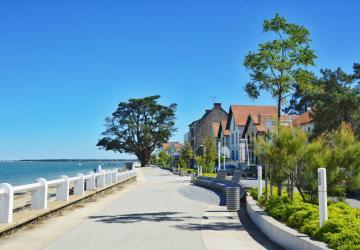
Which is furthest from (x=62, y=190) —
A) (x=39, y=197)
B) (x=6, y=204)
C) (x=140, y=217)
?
(x=6, y=204)

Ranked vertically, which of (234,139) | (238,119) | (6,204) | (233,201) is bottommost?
(233,201)

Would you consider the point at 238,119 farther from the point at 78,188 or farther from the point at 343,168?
the point at 343,168

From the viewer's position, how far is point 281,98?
16312 millimetres

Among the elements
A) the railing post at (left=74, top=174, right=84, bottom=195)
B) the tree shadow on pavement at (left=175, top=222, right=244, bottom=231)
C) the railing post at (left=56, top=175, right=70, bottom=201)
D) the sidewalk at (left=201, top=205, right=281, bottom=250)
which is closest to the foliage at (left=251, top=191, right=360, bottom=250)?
the sidewalk at (left=201, top=205, right=281, bottom=250)

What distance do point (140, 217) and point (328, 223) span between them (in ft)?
22.8

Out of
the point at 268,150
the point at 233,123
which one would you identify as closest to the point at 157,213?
the point at 268,150

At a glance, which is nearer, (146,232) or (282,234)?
(282,234)

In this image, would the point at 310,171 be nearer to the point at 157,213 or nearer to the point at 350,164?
the point at 350,164

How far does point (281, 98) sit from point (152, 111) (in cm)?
8231

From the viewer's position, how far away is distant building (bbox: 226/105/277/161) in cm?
6964

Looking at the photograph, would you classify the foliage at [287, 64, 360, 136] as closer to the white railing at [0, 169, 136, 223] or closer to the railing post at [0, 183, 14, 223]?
the white railing at [0, 169, 136, 223]

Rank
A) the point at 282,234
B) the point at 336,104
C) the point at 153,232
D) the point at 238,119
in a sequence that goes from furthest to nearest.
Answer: the point at 238,119
the point at 336,104
the point at 153,232
the point at 282,234

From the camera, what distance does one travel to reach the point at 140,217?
1365 centimetres

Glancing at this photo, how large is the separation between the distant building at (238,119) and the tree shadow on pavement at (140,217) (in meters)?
54.3
